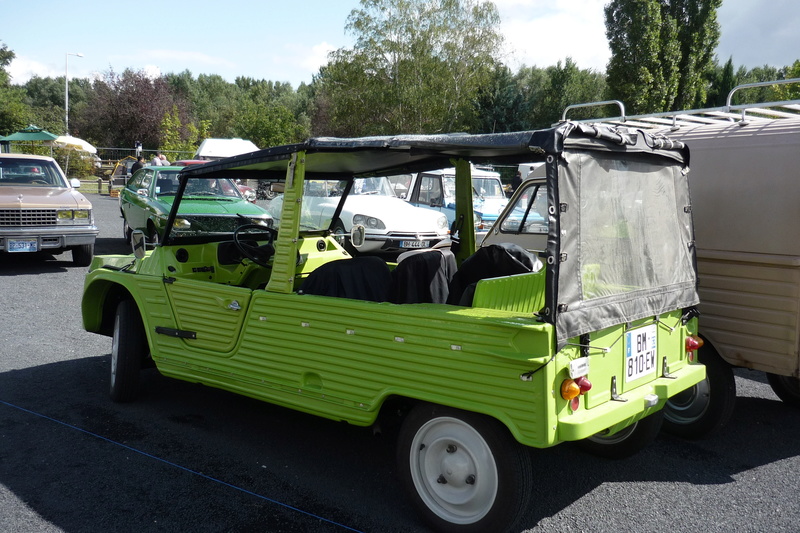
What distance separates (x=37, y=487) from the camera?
11.8ft

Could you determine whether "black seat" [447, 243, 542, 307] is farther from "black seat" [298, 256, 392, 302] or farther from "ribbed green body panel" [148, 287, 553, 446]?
"ribbed green body panel" [148, 287, 553, 446]

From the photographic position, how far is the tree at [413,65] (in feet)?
104

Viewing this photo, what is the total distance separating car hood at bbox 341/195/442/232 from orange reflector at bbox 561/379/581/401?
7.92 metres

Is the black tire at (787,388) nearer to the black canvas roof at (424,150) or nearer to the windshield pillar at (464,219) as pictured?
the black canvas roof at (424,150)

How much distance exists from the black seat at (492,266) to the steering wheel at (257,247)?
141 centimetres

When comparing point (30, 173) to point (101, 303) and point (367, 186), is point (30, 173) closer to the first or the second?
point (101, 303)

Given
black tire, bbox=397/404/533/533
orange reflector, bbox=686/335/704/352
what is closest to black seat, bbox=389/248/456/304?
black tire, bbox=397/404/533/533

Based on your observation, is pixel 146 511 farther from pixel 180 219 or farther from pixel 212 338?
pixel 180 219

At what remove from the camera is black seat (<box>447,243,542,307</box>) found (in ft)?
12.4

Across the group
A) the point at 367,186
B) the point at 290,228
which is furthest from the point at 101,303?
the point at 367,186

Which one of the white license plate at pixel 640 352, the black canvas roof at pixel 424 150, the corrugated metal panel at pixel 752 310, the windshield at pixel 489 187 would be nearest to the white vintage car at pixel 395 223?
the windshield at pixel 489 187

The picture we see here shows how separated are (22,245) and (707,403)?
9.51 meters

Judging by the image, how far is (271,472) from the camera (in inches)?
150

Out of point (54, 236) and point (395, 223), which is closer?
point (54, 236)
